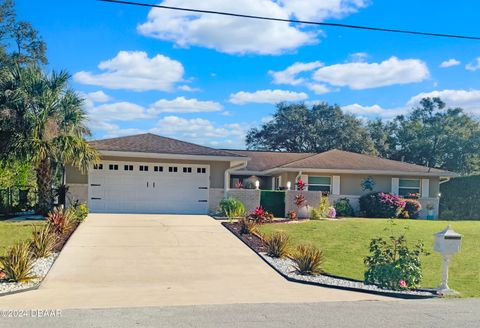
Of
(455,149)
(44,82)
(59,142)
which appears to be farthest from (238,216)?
(455,149)

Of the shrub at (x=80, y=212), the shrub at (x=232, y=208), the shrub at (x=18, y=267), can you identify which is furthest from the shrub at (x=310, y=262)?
the shrub at (x=80, y=212)

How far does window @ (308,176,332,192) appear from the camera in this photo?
26.9 metres

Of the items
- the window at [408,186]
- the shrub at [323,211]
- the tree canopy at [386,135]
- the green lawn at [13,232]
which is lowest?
the green lawn at [13,232]

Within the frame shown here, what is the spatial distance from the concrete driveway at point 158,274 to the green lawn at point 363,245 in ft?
7.00

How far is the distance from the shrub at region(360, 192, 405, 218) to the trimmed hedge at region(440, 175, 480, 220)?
4553 mm

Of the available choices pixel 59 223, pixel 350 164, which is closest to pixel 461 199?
pixel 350 164

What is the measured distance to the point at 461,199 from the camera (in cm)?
2903

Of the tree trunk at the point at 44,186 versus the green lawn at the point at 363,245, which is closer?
the green lawn at the point at 363,245

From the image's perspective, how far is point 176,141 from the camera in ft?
81.3

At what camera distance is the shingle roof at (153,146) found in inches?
870

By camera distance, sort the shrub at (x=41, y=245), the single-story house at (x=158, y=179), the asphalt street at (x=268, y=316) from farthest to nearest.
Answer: the single-story house at (x=158, y=179) → the shrub at (x=41, y=245) → the asphalt street at (x=268, y=316)

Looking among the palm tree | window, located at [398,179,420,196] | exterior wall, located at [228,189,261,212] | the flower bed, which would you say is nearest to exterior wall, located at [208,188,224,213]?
exterior wall, located at [228,189,261,212]

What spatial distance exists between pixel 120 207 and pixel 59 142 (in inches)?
174

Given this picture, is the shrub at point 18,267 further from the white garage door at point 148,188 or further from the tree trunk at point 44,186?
the white garage door at point 148,188
